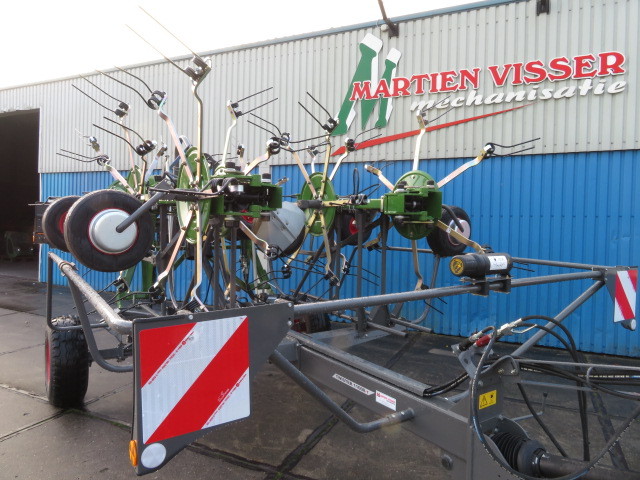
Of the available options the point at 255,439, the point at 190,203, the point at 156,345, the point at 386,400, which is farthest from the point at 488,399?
the point at 190,203

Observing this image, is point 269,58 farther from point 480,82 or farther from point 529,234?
point 529,234

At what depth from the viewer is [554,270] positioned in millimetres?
5582

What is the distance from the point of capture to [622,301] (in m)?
2.94

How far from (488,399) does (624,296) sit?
1765 mm

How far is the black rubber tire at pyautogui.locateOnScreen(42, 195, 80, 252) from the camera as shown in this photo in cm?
411

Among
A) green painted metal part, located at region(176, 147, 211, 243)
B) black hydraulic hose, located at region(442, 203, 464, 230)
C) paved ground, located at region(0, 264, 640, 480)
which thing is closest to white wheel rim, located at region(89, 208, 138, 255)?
green painted metal part, located at region(176, 147, 211, 243)

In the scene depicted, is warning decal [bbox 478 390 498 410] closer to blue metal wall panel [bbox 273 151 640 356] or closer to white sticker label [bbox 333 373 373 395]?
white sticker label [bbox 333 373 373 395]

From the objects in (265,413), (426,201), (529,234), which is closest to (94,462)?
(265,413)

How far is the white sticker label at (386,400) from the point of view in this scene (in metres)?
2.13

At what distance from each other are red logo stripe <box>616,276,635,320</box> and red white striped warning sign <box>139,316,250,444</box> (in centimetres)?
254

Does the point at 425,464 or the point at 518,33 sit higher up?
the point at 518,33

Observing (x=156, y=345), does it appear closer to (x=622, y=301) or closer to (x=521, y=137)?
(x=622, y=301)

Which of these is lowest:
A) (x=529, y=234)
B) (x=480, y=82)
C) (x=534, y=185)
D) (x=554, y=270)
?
(x=554, y=270)

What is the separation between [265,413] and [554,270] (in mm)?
3893
